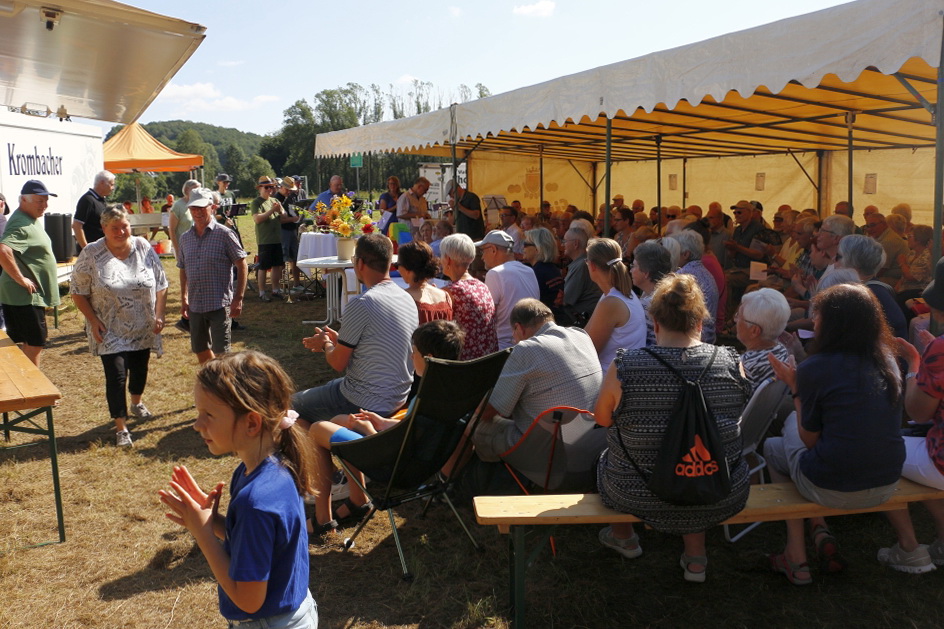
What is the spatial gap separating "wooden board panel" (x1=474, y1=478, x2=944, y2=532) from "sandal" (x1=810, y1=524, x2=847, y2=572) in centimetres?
33

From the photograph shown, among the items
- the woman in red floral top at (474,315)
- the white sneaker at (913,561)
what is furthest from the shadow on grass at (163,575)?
the white sneaker at (913,561)

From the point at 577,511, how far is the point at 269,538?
1.41 meters

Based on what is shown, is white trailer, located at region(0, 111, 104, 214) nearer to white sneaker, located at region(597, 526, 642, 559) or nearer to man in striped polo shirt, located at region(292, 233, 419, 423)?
man in striped polo shirt, located at region(292, 233, 419, 423)

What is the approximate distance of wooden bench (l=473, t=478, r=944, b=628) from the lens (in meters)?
2.53

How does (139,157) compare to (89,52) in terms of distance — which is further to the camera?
(139,157)

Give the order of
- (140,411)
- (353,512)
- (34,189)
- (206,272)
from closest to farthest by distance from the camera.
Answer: (353,512) < (34,189) < (206,272) < (140,411)

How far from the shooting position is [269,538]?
148cm

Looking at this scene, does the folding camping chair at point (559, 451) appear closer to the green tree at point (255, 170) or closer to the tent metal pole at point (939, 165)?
the tent metal pole at point (939, 165)

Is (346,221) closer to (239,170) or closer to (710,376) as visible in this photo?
(710,376)

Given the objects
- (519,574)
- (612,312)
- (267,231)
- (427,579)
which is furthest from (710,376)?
(267,231)

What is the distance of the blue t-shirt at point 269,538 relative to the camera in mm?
1475

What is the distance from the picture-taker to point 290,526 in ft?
5.04

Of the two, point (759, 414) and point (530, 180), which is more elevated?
point (530, 180)

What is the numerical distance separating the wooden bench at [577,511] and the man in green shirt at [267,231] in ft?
25.7
